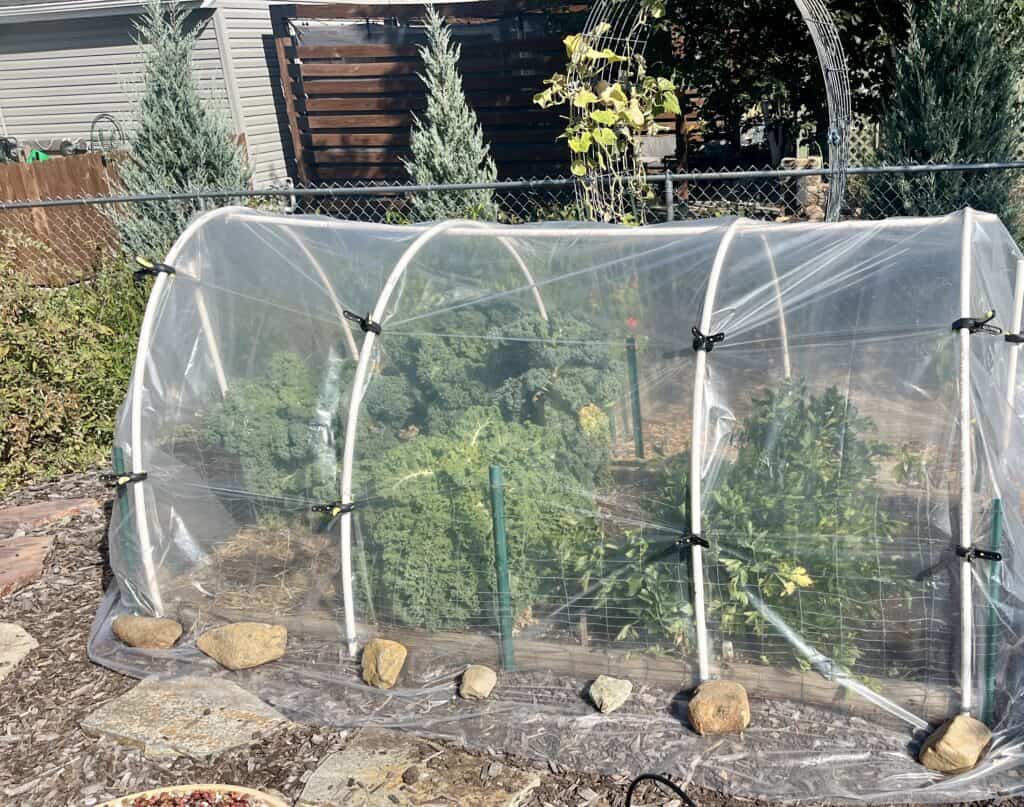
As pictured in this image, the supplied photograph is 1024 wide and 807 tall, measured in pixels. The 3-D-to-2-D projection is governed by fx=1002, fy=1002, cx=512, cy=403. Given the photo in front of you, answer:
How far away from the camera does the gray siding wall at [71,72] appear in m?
14.8

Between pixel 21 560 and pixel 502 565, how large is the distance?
10.8 feet

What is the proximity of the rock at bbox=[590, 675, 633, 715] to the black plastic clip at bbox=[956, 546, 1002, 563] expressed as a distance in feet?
4.70

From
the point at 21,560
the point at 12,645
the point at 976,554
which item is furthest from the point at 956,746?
Answer: the point at 21,560

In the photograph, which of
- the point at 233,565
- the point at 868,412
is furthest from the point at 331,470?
the point at 868,412

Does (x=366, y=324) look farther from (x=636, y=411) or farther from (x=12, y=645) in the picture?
(x=12, y=645)

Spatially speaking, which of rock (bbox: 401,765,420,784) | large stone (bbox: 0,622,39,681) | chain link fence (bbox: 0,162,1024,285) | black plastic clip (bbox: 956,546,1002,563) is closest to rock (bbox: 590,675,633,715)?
rock (bbox: 401,765,420,784)

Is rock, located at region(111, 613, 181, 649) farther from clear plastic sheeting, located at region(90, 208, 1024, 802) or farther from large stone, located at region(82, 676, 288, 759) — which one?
large stone, located at region(82, 676, 288, 759)

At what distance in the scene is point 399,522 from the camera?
4500 millimetres

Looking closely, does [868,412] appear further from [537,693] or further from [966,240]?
[537,693]

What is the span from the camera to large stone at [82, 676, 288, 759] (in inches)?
168

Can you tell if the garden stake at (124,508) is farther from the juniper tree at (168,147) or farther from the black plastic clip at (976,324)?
the juniper tree at (168,147)

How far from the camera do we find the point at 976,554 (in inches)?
147

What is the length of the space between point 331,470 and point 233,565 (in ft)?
2.42

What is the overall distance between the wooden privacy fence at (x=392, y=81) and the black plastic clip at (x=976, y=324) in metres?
9.41
